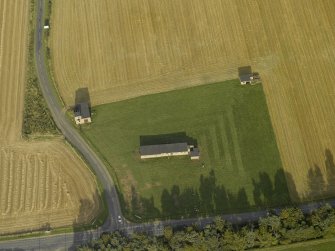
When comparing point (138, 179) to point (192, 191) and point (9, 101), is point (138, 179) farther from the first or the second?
point (9, 101)

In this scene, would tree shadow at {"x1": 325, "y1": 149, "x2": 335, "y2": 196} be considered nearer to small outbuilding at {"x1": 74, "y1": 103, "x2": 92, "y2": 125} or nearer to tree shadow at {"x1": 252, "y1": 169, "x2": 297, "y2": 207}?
tree shadow at {"x1": 252, "y1": 169, "x2": 297, "y2": 207}

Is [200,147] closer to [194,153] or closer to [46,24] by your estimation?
[194,153]

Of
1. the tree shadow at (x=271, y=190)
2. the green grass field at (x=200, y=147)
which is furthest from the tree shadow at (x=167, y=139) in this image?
the tree shadow at (x=271, y=190)

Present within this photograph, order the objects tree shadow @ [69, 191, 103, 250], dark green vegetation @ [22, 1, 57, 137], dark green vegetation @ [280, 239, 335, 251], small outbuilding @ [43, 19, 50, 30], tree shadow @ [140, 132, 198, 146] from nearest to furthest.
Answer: dark green vegetation @ [280, 239, 335, 251] < tree shadow @ [69, 191, 103, 250] < tree shadow @ [140, 132, 198, 146] < dark green vegetation @ [22, 1, 57, 137] < small outbuilding @ [43, 19, 50, 30]

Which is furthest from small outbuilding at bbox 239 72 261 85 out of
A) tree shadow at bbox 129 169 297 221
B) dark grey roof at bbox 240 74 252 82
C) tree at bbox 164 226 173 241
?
tree at bbox 164 226 173 241

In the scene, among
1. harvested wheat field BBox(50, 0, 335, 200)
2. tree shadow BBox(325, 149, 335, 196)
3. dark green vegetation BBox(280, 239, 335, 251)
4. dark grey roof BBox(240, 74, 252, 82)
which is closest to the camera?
dark green vegetation BBox(280, 239, 335, 251)

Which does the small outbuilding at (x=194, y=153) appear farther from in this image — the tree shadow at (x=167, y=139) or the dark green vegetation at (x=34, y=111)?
the dark green vegetation at (x=34, y=111)

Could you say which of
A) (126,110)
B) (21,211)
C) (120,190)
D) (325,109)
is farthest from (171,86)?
(21,211)

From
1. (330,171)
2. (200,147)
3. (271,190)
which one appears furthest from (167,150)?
(330,171)
